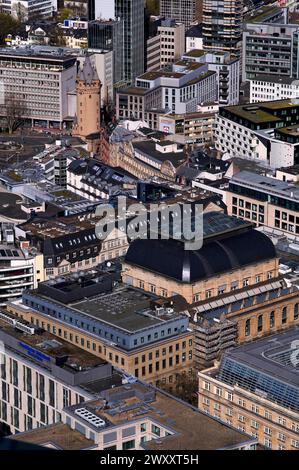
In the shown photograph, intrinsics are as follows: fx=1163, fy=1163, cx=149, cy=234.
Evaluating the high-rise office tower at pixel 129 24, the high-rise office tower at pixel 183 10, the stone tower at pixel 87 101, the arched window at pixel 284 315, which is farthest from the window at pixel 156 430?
the high-rise office tower at pixel 183 10

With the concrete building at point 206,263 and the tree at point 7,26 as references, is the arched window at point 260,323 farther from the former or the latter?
the tree at point 7,26

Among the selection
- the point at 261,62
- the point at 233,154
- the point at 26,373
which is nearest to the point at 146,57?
the point at 261,62

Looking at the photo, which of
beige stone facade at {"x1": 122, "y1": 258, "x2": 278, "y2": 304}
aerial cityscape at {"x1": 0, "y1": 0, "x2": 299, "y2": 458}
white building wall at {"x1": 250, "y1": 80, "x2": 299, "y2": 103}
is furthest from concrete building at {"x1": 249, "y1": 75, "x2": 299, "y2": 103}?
beige stone facade at {"x1": 122, "y1": 258, "x2": 278, "y2": 304}

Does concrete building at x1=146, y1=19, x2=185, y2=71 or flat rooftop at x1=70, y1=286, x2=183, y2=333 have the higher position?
concrete building at x1=146, y1=19, x2=185, y2=71

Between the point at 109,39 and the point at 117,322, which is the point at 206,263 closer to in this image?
the point at 117,322

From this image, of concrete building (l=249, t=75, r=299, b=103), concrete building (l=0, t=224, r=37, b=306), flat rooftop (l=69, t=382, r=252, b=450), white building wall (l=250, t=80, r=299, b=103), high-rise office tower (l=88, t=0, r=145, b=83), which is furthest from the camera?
high-rise office tower (l=88, t=0, r=145, b=83)

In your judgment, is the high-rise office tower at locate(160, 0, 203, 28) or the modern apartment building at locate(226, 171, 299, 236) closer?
the modern apartment building at locate(226, 171, 299, 236)

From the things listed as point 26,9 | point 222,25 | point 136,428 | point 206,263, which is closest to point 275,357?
point 136,428

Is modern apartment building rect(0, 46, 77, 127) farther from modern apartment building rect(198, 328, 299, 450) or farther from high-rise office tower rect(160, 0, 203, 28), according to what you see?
modern apartment building rect(198, 328, 299, 450)
